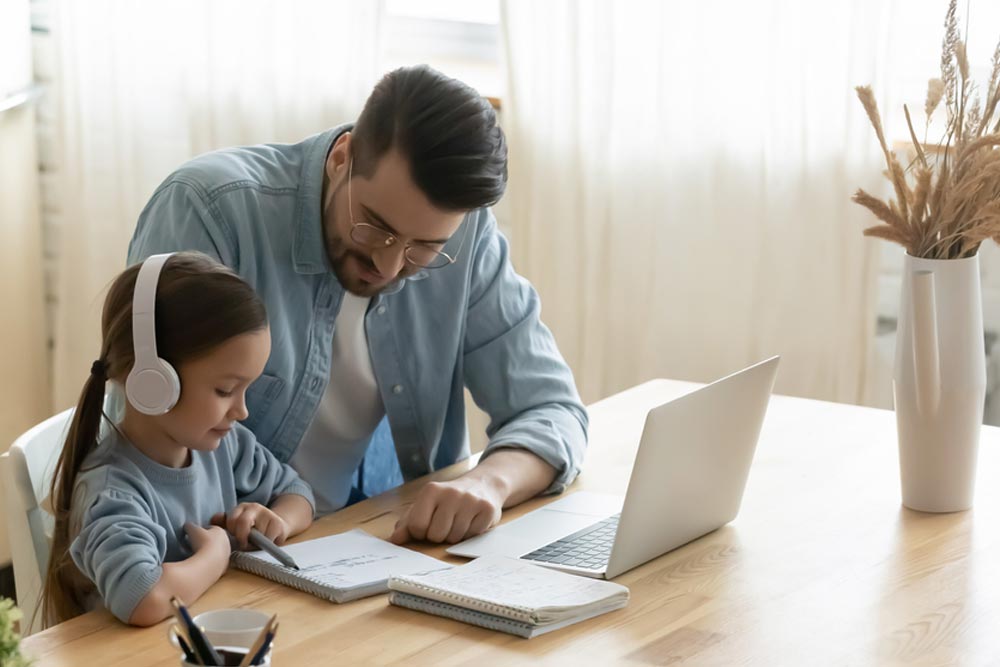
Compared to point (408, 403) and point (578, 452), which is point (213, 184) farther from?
point (578, 452)

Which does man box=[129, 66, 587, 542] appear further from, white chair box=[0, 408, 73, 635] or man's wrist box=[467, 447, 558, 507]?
white chair box=[0, 408, 73, 635]

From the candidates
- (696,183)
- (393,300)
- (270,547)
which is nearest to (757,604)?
(270,547)

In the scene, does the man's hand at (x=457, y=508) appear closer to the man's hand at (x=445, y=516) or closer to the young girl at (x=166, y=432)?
the man's hand at (x=445, y=516)

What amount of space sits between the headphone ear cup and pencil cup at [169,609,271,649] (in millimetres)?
320

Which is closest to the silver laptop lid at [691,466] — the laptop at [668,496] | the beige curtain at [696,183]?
the laptop at [668,496]

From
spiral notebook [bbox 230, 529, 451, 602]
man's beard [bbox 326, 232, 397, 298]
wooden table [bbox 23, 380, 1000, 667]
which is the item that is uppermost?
man's beard [bbox 326, 232, 397, 298]

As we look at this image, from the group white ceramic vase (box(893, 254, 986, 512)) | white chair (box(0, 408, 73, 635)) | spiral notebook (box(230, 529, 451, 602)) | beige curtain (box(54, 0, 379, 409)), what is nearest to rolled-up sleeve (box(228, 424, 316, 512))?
spiral notebook (box(230, 529, 451, 602))

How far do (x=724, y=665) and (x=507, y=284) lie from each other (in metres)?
0.86

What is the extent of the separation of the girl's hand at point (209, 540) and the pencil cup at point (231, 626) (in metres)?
0.30

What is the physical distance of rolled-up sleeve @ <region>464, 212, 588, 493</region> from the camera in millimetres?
1912

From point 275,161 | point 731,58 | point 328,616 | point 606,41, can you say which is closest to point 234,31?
point 606,41

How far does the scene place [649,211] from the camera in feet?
8.87

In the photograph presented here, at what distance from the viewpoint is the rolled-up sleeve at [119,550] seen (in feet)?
4.26

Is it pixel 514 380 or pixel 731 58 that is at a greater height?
pixel 731 58
